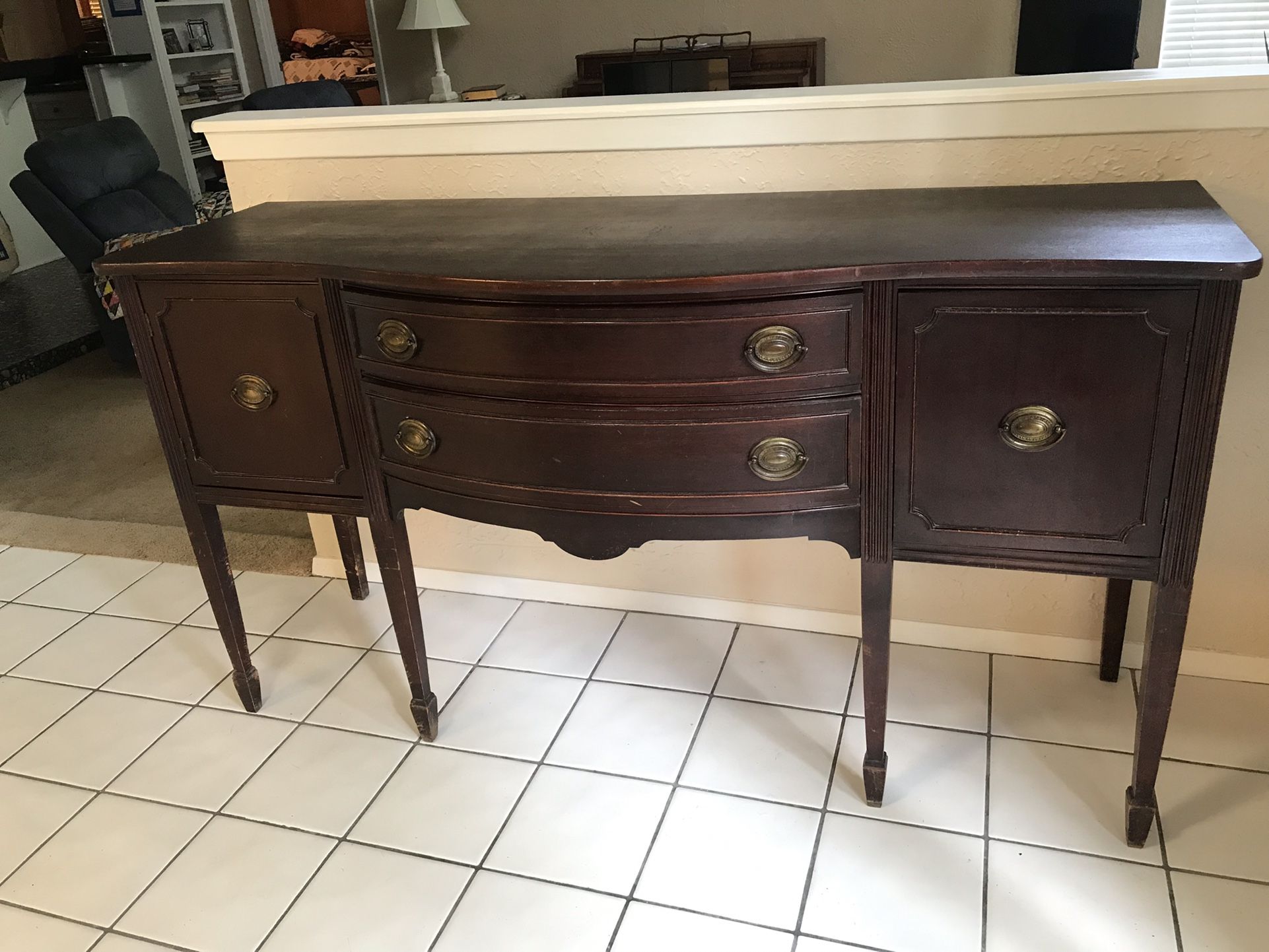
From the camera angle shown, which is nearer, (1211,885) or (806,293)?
(806,293)

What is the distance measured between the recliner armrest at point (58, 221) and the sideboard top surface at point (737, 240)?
223 cm

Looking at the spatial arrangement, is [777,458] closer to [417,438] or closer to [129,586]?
[417,438]

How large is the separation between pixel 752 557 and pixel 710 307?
79cm

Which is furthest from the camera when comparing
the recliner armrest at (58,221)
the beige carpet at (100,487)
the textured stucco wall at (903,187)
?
the recliner armrest at (58,221)

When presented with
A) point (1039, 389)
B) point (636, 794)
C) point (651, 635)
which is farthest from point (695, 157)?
point (636, 794)

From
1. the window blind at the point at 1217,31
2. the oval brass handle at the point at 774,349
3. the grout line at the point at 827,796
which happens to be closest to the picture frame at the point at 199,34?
the window blind at the point at 1217,31

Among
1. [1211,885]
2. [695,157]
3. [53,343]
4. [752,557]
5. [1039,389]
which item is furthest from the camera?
[53,343]

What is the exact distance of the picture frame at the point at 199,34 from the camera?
5605 millimetres

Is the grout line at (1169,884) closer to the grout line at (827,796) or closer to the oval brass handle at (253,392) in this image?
the grout line at (827,796)

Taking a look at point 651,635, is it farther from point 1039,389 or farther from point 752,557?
point 1039,389

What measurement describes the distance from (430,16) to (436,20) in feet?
0.11

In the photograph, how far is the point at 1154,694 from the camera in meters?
1.30

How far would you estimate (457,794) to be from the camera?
158 centimetres

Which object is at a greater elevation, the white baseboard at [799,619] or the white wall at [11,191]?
the white wall at [11,191]
